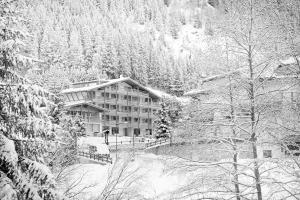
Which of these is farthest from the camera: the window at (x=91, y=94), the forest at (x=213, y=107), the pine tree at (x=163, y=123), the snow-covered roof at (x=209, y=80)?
the window at (x=91, y=94)

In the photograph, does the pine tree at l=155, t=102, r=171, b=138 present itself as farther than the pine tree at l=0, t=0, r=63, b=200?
Yes

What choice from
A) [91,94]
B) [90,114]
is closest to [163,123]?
[90,114]

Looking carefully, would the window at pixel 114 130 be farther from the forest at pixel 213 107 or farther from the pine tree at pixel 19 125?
the pine tree at pixel 19 125

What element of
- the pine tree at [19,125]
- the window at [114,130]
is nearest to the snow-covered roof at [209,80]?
the pine tree at [19,125]

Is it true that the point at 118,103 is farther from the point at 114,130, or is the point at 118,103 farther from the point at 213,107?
the point at 213,107

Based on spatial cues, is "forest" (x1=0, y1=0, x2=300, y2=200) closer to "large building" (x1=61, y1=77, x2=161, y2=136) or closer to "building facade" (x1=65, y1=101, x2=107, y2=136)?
"building facade" (x1=65, y1=101, x2=107, y2=136)

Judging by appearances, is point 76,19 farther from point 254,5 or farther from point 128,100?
point 254,5

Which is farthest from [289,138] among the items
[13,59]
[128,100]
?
[128,100]

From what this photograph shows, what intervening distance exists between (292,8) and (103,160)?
3254 centimetres

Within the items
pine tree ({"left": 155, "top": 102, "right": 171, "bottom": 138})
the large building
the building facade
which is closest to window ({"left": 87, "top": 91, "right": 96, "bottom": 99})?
the large building

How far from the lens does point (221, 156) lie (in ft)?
42.0

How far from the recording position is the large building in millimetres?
65875

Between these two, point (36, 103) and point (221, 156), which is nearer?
point (36, 103)

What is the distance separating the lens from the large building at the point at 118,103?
6588 centimetres
